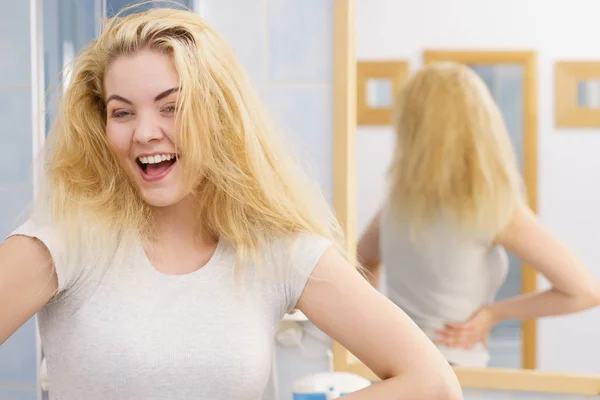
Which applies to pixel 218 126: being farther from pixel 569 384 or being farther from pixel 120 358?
pixel 569 384

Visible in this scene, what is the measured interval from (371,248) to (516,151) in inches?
14.4

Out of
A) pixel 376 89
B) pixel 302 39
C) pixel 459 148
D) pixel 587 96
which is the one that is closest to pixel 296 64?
pixel 302 39

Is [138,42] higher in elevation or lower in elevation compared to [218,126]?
higher

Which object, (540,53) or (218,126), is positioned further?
(540,53)

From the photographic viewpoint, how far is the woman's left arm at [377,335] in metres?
1.00

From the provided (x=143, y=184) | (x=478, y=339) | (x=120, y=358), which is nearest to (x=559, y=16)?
(x=478, y=339)

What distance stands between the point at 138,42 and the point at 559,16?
92 centimetres

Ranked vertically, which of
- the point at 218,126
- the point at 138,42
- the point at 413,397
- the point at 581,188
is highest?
the point at 138,42

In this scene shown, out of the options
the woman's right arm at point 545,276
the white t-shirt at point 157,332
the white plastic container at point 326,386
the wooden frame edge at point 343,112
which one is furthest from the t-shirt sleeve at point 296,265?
the woman's right arm at point 545,276

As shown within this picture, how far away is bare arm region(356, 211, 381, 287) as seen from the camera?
161 centimetres

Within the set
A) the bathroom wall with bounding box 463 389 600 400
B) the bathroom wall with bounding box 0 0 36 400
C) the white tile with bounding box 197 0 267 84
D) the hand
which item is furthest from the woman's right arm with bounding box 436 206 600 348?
the bathroom wall with bounding box 0 0 36 400

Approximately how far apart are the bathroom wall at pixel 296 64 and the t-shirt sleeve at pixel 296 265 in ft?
1.82

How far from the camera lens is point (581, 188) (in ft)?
4.99

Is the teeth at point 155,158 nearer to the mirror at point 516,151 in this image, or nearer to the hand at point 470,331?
the mirror at point 516,151
